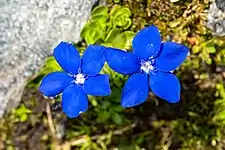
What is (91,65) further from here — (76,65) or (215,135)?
(215,135)

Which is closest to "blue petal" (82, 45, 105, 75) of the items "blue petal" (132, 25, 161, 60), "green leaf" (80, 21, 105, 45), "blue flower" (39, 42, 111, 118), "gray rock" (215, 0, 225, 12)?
"blue flower" (39, 42, 111, 118)

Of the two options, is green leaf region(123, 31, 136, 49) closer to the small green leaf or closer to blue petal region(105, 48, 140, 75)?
the small green leaf

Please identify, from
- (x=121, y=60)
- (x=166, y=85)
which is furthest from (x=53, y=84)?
(x=166, y=85)

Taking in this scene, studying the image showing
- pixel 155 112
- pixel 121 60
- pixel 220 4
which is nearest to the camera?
pixel 121 60

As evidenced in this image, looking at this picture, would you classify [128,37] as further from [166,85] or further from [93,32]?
[166,85]

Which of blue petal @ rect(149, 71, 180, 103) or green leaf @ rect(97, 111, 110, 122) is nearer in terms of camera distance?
blue petal @ rect(149, 71, 180, 103)

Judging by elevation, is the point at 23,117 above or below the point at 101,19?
below

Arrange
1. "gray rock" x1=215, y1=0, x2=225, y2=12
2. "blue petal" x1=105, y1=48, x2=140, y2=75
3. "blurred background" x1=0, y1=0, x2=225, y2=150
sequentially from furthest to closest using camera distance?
"blurred background" x1=0, y1=0, x2=225, y2=150, "gray rock" x1=215, y1=0, x2=225, y2=12, "blue petal" x1=105, y1=48, x2=140, y2=75
